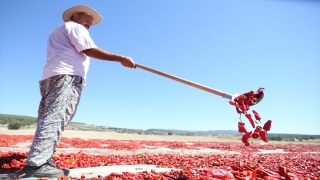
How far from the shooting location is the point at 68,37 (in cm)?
376

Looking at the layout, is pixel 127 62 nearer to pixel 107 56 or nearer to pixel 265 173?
pixel 107 56

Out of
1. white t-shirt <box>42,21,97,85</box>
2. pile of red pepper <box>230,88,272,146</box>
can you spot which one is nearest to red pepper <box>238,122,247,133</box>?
pile of red pepper <box>230,88,272,146</box>

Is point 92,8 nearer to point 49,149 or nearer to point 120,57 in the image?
point 120,57

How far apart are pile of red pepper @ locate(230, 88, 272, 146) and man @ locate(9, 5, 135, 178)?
1.92 metres

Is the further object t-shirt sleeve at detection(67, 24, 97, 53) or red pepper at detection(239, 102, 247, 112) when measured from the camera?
red pepper at detection(239, 102, 247, 112)

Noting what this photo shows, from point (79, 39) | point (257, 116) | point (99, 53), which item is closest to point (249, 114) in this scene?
point (257, 116)

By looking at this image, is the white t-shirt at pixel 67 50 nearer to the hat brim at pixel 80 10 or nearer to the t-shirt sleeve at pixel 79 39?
the t-shirt sleeve at pixel 79 39

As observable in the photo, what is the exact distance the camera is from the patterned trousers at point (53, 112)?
324 cm

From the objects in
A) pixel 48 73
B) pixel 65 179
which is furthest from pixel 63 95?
pixel 65 179

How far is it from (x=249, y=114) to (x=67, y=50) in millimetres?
3081

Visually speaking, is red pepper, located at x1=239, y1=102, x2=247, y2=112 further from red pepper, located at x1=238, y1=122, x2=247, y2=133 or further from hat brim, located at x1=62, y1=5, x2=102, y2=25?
hat brim, located at x1=62, y1=5, x2=102, y2=25

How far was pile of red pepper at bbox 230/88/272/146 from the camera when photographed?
3.52 m

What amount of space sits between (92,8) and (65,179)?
296cm

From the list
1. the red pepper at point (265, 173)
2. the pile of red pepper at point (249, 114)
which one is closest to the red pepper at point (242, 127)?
the pile of red pepper at point (249, 114)
